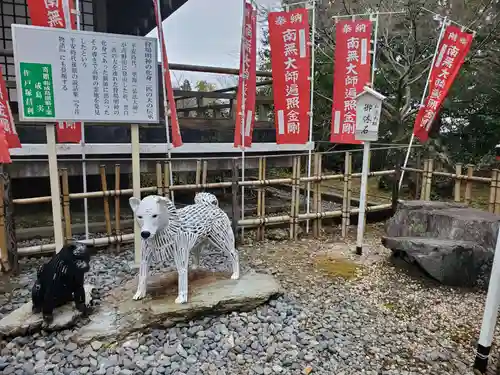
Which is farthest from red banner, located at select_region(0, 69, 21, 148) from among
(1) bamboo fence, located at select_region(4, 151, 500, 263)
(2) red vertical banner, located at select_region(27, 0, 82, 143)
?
(2) red vertical banner, located at select_region(27, 0, 82, 143)

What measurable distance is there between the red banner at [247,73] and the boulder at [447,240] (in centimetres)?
236

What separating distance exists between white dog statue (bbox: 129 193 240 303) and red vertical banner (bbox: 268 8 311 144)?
2.23 meters

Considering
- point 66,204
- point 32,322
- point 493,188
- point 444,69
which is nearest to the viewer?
point 32,322

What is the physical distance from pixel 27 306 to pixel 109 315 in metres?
0.70

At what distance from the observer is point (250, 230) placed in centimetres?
582

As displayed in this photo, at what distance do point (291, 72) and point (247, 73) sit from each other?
0.62 metres

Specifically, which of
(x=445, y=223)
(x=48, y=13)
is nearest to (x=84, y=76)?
(x=48, y=13)

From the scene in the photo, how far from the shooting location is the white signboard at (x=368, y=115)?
14.8 ft

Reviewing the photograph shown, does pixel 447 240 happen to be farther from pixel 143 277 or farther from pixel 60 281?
pixel 60 281

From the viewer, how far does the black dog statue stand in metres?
2.93

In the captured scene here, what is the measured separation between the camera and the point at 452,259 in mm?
3947

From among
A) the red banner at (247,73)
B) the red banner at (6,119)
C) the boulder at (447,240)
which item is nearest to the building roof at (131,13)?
the red banner at (247,73)

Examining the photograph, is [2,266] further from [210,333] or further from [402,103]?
[402,103]

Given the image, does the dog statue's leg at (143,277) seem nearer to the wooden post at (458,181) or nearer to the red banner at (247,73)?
the red banner at (247,73)
